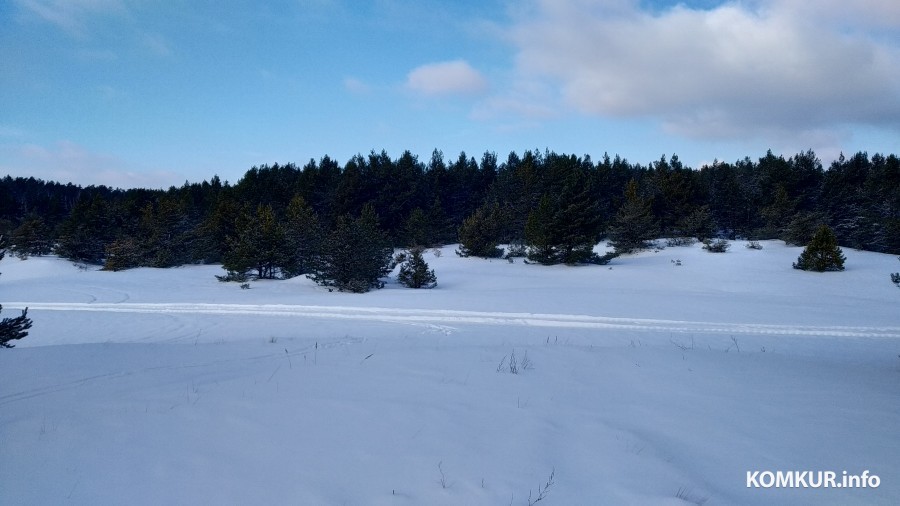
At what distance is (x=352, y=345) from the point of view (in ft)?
27.7

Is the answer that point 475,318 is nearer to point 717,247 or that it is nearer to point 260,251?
point 260,251

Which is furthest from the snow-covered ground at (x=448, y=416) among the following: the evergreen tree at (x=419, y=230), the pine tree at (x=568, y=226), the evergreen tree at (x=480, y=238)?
the evergreen tree at (x=419, y=230)

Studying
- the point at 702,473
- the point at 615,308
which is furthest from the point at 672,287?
the point at 702,473

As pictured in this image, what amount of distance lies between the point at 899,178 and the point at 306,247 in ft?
147

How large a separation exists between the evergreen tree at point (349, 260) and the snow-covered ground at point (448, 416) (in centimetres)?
→ 831

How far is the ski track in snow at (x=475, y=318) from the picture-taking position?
11398mm

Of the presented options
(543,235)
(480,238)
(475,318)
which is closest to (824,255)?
(543,235)

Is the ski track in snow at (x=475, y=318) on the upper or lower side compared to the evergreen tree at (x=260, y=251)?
lower

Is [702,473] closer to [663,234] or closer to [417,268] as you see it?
[417,268]

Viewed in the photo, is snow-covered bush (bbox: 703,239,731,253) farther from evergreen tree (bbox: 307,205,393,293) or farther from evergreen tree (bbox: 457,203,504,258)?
evergreen tree (bbox: 307,205,393,293)

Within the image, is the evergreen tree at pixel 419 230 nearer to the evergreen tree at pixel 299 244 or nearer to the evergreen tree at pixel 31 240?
the evergreen tree at pixel 299 244

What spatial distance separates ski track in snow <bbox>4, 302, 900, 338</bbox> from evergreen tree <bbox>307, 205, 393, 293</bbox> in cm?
453

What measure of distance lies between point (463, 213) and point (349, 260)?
108ft

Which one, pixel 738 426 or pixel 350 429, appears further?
pixel 738 426
